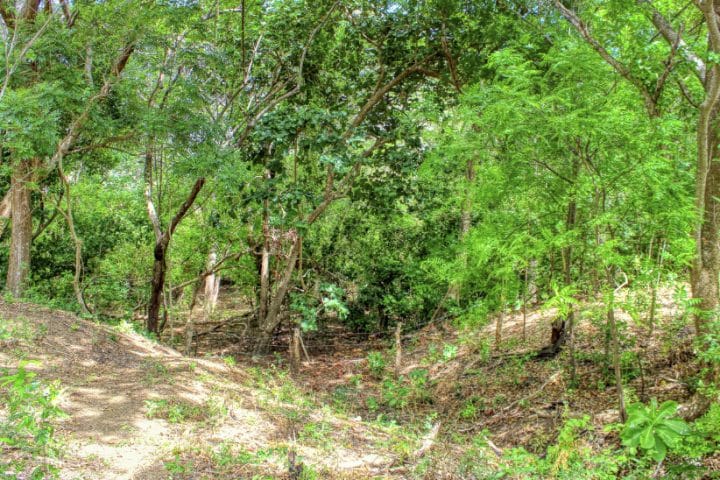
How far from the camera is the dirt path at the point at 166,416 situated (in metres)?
3.93

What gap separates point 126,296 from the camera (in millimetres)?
11664

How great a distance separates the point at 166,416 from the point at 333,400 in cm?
310

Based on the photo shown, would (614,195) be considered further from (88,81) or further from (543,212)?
(88,81)

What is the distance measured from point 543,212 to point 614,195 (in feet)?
4.12

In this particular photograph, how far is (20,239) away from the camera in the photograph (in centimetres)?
945

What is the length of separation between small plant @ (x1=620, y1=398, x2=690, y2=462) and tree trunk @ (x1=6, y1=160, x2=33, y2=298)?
9655mm

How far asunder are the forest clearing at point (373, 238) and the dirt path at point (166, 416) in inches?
1.3

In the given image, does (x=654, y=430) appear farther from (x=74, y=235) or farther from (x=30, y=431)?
(x=74, y=235)

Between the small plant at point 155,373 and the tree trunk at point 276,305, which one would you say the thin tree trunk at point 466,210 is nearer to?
the tree trunk at point 276,305

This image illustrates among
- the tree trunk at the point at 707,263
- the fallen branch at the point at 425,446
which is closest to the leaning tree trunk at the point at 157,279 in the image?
the fallen branch at the point at 425,446

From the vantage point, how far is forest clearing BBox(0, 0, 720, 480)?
14.1 feet

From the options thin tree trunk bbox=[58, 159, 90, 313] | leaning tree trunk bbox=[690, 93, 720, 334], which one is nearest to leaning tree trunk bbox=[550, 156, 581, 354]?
leaning tree trunk bbox=[690, 93, 720, 334]

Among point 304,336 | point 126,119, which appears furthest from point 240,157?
point 304,336

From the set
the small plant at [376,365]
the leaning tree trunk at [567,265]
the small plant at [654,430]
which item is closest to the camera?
the small plant at [654,430]
